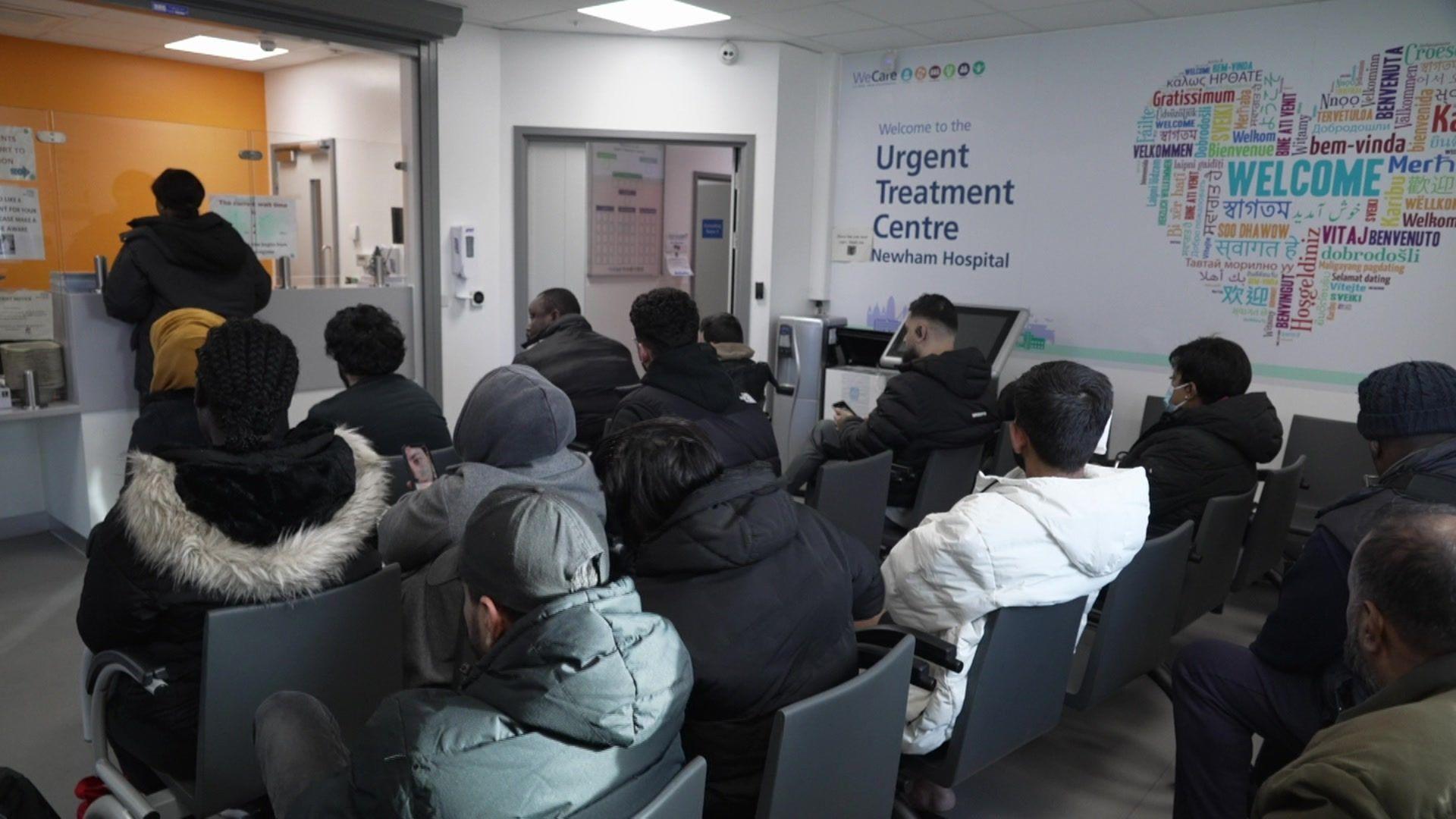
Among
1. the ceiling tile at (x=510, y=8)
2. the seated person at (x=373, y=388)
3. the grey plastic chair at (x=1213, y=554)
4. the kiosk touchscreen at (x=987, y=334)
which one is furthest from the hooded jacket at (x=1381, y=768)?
the ceiling tile at (x=510, y=8)

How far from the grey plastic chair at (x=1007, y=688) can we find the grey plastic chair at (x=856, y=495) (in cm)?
90

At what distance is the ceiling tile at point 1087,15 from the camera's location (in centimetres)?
462

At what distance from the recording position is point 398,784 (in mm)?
1192

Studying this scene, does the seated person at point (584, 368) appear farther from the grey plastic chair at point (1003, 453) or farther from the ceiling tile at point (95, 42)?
the ceiling tile at point (95, 42)

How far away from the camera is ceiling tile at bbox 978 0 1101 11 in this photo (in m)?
4.56

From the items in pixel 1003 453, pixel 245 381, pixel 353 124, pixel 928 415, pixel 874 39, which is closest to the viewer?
pixel 245 381

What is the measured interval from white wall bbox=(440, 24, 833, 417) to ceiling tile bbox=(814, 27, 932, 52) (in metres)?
0.27

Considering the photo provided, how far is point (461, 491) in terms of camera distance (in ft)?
6.79

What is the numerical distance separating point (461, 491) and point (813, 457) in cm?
246

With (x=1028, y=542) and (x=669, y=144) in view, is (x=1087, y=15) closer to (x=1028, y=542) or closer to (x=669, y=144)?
(x=669, y=144)

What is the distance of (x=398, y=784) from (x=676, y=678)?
1.21 ft

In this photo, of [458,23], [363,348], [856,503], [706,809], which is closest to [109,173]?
[458,23]

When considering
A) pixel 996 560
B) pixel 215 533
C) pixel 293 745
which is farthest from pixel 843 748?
pixel 215 533

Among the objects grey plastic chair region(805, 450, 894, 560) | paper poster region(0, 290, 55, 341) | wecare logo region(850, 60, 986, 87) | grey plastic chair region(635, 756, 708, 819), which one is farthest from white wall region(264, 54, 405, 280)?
grey plastic chair region(635, 756, 708, 819)
